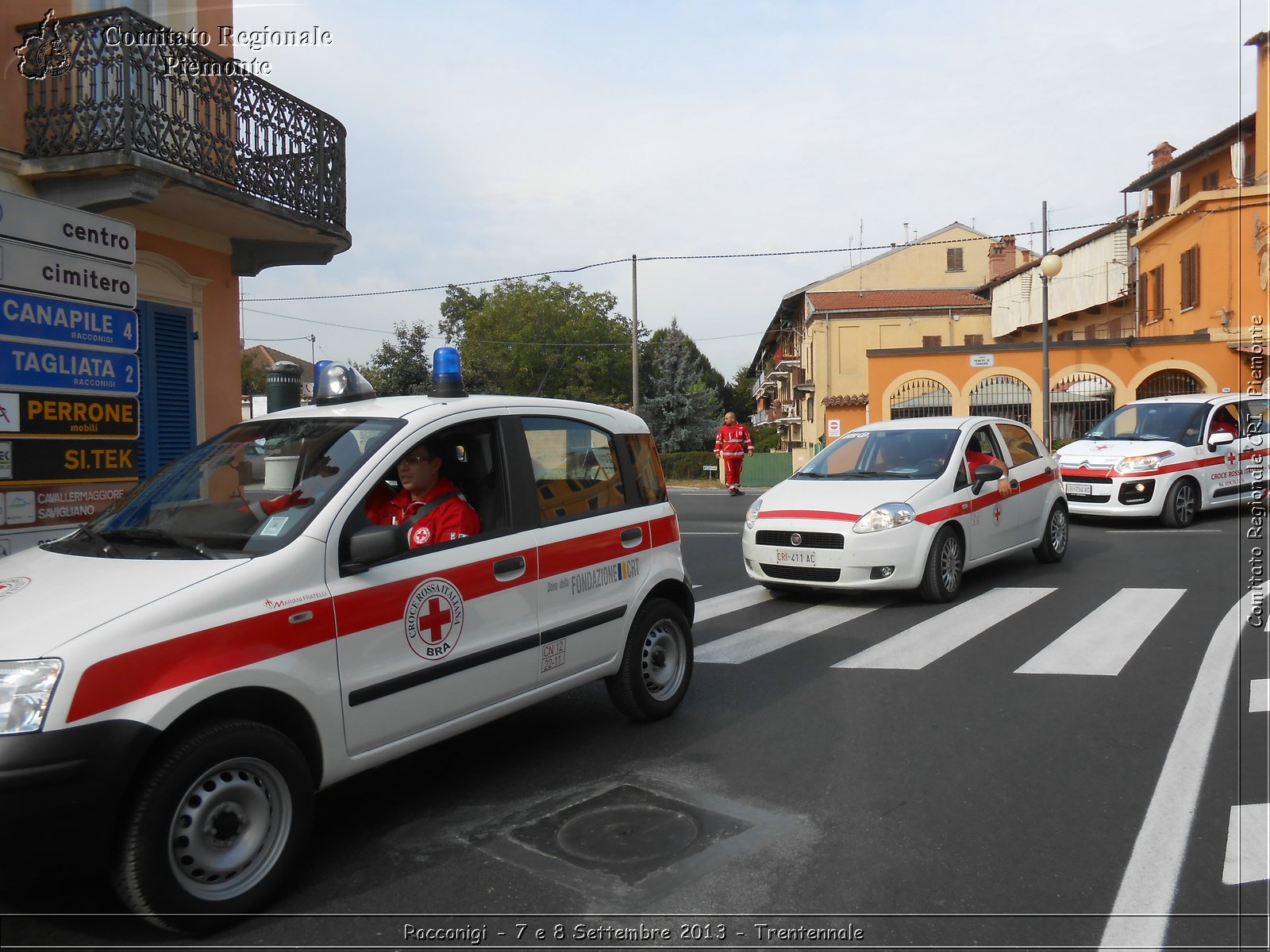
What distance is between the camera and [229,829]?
3.38 m

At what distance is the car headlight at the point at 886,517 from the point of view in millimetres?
Result: 8555

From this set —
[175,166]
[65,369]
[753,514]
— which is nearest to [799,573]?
[753,514]

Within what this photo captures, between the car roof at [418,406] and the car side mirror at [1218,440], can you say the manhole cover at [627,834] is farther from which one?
the car side mirror at [1218,440]

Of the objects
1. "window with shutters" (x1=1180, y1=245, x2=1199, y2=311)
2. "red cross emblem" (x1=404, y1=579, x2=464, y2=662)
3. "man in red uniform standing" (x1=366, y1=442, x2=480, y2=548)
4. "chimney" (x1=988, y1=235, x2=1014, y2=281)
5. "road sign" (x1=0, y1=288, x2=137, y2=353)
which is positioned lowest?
"red cross emblem" (x1=404, y1=579, x2=464, y2=662)

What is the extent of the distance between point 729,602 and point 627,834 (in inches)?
209

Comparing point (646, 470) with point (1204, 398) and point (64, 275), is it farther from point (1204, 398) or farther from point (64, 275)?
point (1204, 398)

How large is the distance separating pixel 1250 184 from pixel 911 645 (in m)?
27.8

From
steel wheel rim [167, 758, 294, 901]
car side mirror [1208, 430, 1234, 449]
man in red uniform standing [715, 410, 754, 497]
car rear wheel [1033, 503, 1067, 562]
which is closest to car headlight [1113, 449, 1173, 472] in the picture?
car side mirror [1208, 430, 1234, 449]

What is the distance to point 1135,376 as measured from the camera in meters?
29.2

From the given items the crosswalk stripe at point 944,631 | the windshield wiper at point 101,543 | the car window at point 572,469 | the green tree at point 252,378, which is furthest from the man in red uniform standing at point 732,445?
the green tree at point 252,378

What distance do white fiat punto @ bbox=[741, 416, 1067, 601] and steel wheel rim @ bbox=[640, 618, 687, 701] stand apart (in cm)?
318

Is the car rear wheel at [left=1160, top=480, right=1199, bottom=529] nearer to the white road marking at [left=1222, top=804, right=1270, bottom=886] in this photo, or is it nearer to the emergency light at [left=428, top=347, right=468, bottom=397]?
the white road marking at [left=1222, top=804, right=1270, bottom=886]

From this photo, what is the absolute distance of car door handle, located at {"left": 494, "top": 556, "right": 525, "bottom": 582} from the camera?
4.45m

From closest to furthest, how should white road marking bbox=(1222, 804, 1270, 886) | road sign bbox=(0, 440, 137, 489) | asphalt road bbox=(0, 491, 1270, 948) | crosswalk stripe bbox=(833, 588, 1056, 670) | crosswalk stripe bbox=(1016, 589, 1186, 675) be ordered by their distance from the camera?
asphalt road bbox=(0, 491, 1270, 948) → white road marking bbox=(1222, 804, 1270, 886) → road sign bbox=(0, 440, 137, 489) → crosswalk stripe bbox=(1016, 589, 1186, 675) → crosswalk stripe bbox=(833, 588, 1056, 670)
